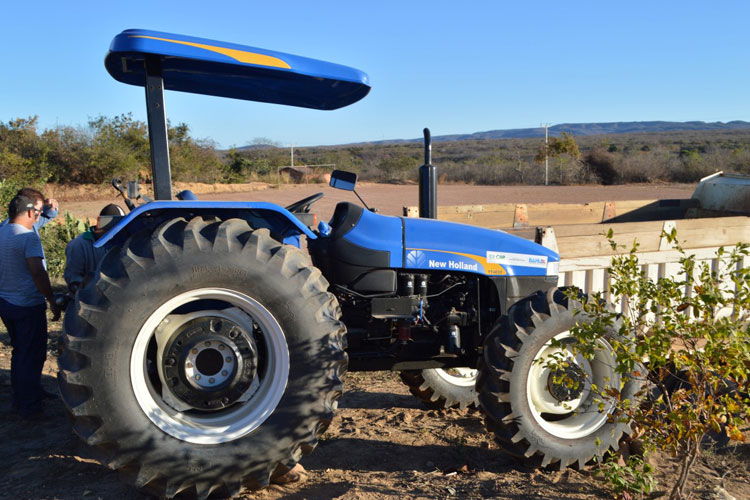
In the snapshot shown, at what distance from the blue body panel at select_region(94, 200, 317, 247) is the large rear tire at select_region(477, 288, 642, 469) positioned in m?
1.30

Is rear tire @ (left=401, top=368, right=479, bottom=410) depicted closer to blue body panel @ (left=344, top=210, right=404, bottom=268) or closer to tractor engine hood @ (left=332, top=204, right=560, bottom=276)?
tractor engine hood @ (left=332, top=204, right=560, bottom=276)

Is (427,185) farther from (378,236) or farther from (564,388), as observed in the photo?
(564,388)

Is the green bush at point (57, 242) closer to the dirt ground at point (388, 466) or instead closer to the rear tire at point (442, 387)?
the dirt ground at point (388, 466)

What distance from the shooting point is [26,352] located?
4684mm

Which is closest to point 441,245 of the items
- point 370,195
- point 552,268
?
point 552,268

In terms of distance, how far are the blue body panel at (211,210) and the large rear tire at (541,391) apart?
1301 mm

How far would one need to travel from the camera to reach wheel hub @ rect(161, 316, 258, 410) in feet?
10.7

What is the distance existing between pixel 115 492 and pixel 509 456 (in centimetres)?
228

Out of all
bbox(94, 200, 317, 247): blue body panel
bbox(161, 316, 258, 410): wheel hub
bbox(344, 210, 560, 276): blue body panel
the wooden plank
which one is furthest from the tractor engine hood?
the wooden plank

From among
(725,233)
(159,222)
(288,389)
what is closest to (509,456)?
(288,389)

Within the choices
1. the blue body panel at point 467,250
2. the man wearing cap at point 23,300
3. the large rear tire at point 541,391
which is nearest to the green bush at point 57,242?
the man wearing cap at point 23,300

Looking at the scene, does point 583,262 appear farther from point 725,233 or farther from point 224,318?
Result: point 224,318

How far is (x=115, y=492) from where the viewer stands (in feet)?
10.9

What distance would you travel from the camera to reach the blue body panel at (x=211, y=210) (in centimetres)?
314
